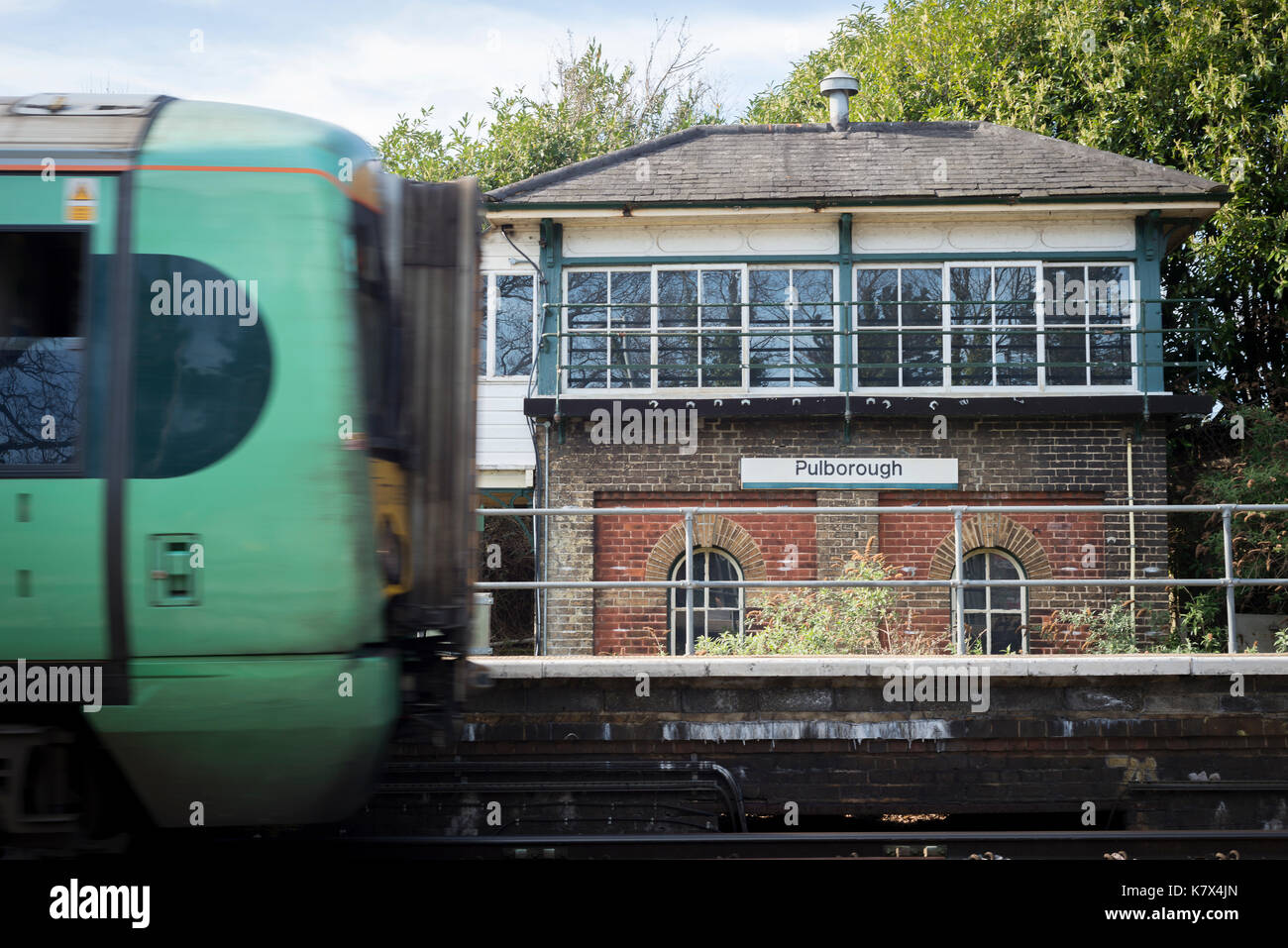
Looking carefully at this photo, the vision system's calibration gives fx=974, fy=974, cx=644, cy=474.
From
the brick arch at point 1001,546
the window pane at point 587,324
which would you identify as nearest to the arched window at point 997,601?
the brick arch at point 1001,546

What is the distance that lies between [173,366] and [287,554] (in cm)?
86

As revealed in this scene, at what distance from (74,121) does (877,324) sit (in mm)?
11778

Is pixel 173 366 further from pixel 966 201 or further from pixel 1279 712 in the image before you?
pixel 966 201

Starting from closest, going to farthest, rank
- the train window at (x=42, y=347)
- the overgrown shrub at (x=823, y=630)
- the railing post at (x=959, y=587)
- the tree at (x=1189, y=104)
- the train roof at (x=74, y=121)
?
the train window at (x=42, y=347) → the train roof at (x=74, y=121) → the railing post at (x=959, y=587) → the overgrown shrub at (x=823, y=630) → the tree at (x=1189, y=104)

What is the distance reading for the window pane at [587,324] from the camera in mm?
14219

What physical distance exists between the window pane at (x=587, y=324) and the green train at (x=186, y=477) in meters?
10.2

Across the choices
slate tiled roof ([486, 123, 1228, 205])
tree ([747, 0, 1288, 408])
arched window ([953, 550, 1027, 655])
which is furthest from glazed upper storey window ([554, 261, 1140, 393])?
tree ([747, 0, 1288, 408])

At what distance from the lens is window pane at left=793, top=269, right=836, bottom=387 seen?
46.2 feet

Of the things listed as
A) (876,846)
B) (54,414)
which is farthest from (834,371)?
(54,414)

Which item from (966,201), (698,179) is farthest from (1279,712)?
(698,179)

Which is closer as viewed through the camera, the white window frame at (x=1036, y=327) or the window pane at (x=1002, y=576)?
the window pane at (x=1002, y=576)

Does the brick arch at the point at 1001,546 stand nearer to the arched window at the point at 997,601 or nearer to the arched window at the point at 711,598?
A: the arched window at the point at 997,601

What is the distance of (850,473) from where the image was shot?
44.1ft

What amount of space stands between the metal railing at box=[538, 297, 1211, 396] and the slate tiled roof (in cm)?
151
